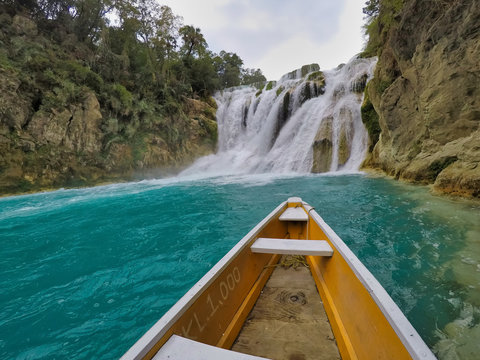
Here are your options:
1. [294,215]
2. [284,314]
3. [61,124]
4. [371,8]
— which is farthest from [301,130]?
[61,124]

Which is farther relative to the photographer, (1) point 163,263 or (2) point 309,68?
(2) point 309,68

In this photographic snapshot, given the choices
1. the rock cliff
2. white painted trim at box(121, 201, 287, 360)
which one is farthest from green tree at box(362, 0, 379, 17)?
white painted trim at box(121, 201, 287, 360)

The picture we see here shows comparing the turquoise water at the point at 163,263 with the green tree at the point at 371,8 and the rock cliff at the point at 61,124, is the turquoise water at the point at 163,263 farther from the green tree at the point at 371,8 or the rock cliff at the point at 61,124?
the green tree at the point at 371,8

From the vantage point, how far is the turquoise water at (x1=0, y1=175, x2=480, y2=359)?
2197mm

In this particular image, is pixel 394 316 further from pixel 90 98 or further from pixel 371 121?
pixel 90 98

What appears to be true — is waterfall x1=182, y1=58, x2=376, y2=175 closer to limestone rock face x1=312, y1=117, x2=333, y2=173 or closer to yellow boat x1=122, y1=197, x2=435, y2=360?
limestone rock face x1=312, y1=117, x2=333, y2=173

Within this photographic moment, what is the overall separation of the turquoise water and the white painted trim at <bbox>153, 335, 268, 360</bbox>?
1.32m

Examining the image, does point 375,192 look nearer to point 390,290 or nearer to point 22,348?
point 390,290

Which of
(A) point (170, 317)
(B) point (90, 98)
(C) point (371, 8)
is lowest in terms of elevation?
(A) point (170, 317)

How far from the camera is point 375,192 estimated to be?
7.36m

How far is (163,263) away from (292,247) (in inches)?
90.3

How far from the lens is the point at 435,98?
287 inches

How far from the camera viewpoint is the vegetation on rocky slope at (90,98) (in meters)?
12.2

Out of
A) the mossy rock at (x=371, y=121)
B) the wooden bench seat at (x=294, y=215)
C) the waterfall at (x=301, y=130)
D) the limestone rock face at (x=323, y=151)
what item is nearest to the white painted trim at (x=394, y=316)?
the wooden bench seat at (x=294, y=215)
